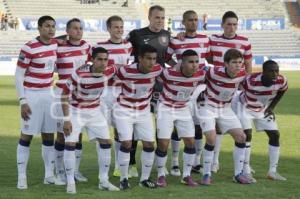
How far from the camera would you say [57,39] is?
29.0 feet

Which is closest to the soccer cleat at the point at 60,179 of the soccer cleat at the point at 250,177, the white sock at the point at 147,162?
the white sock at the point at 147,162

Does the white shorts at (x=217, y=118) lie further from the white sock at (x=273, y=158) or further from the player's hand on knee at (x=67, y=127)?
the player's hand on knee at (x=67, y=127)

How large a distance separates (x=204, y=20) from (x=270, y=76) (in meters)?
36.2

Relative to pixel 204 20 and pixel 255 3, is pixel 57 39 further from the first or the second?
pixel 255 3

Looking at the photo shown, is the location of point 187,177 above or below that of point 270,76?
below

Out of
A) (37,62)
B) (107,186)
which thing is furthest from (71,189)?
(37,62)

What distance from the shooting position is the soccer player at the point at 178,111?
28.4ft

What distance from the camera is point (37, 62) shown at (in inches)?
333

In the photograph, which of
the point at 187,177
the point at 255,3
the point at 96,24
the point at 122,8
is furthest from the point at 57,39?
the point at 255,3

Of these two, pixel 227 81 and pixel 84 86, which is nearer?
pixel 84 86

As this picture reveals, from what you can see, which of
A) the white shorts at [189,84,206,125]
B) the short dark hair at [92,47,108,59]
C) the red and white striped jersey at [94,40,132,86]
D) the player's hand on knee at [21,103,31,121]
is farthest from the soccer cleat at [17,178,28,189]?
the white shorts at [189,84,206,125]

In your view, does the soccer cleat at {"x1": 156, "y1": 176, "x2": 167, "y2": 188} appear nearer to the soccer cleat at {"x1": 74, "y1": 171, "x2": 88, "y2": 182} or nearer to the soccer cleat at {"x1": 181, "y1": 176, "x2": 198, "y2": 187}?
the soccer cleat at {"x1": 181, "y1": 176, "x2": 198, "y2": 187}

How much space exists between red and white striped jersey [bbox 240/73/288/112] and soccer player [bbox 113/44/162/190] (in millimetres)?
1470

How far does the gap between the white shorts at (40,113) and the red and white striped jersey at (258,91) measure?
112 inches
